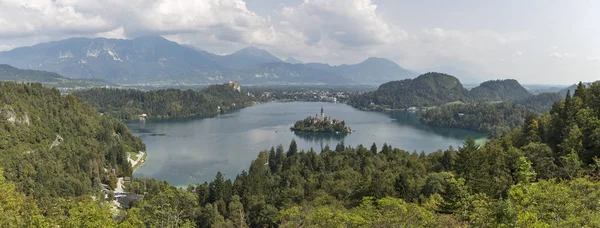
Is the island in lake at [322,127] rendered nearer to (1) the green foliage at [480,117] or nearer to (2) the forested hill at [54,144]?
(1) the green foliage at [480,117]

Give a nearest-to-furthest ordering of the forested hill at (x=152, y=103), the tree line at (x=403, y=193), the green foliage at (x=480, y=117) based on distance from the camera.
A: the tree line at (x=403, y=193), the green foliage at (x=480, y=117), the forested hill at (x=152, y=103)

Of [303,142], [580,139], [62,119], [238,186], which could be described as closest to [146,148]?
[62,119]

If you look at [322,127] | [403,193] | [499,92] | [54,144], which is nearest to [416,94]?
[499,92]

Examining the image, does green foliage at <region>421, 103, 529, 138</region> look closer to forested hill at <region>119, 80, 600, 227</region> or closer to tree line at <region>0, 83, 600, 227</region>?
tree line at <region>0, 83, 600, 227</region>

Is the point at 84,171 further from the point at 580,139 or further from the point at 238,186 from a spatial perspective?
the point at 580,139

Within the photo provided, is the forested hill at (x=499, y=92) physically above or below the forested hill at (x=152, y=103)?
above

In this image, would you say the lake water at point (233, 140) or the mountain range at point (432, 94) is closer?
the lake water at point (233, 140)

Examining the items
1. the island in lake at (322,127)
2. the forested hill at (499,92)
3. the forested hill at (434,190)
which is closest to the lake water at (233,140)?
the island in lake at (322,127)
